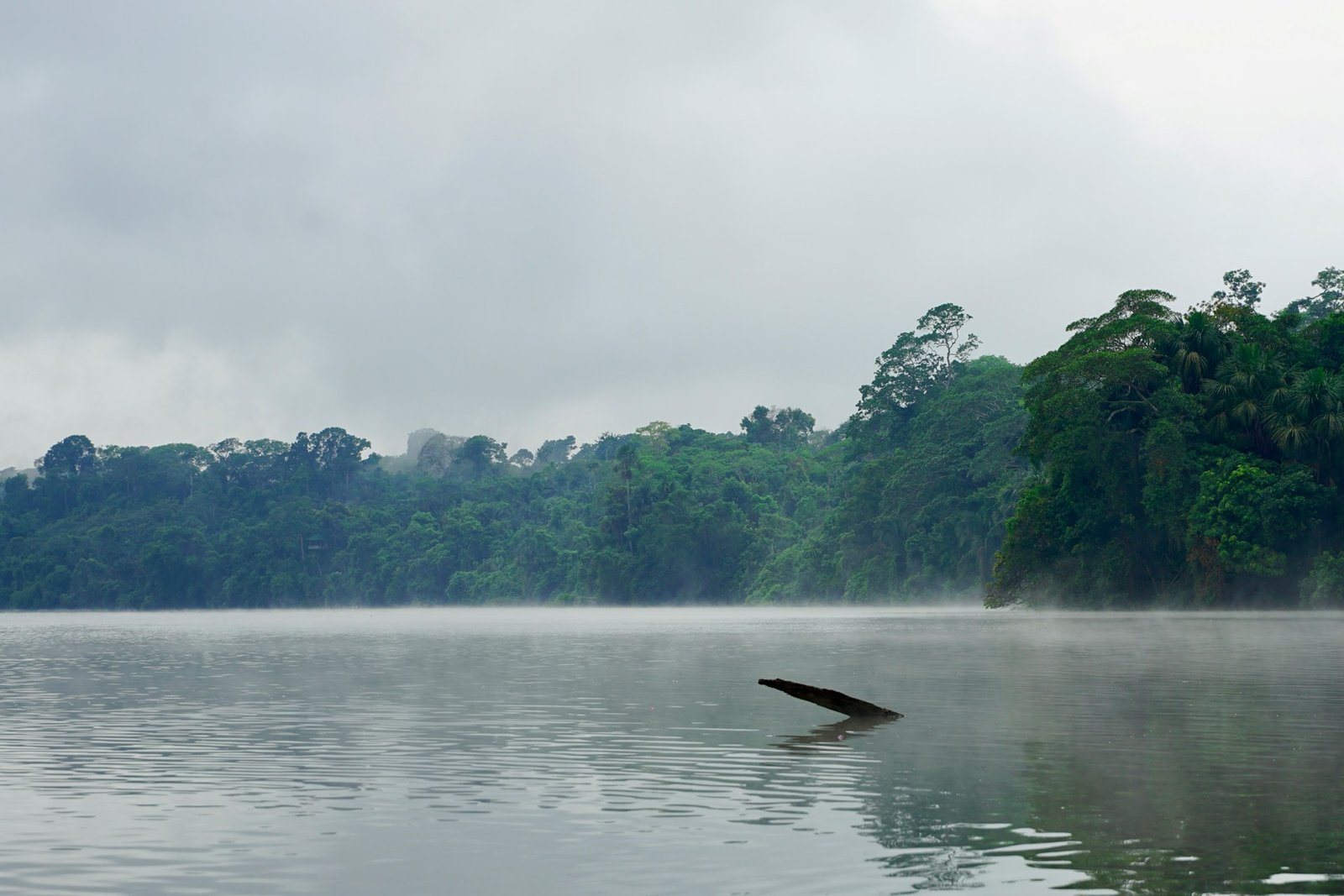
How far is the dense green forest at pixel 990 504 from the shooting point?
81000mm

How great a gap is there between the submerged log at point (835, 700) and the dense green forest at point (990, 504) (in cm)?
5718

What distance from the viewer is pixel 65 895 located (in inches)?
468

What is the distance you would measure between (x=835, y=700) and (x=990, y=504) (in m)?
102

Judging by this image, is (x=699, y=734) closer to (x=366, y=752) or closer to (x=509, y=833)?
(x=366, y=752)

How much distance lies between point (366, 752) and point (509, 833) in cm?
733

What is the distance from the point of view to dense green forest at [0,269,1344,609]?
8100 centimetres

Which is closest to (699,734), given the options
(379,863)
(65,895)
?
(379,863)

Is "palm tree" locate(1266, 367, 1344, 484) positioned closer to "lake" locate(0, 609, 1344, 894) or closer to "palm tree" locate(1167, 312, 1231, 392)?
"palm tree" locate(1167, 312, 1231, 392)

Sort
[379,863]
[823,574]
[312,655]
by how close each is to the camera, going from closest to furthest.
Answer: [379,863]
[312,655]
[823,574]

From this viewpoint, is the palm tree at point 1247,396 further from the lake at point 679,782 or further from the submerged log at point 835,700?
the submerged log at point 835,700

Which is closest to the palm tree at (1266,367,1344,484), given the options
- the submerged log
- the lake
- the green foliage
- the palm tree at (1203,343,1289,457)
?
the green foliage

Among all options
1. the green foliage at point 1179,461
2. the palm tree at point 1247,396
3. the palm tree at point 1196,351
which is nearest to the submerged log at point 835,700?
the green foliage at point 1179,461

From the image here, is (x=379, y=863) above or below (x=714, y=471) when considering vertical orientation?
below

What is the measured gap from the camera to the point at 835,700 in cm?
2495
